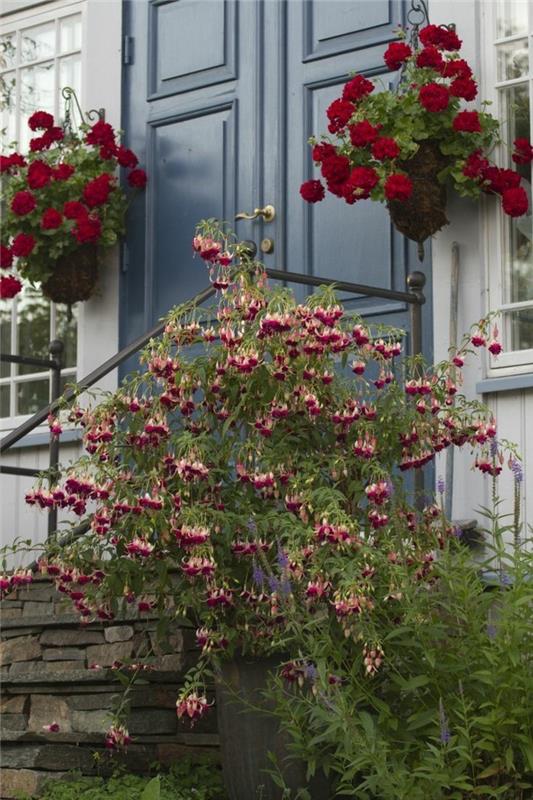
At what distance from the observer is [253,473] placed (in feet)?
13.9

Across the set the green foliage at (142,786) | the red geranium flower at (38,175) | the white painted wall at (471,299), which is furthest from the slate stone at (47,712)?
the red geranium flower at (38,175)

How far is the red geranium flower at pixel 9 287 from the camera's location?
6539mm

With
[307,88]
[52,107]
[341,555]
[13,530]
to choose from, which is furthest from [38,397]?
[341,555]

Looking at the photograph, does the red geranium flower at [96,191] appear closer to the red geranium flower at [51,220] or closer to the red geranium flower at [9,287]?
the red geranium flower at [51,220]

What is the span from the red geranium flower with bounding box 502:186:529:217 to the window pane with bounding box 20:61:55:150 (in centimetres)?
265

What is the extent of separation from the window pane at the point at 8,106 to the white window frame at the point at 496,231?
2.59 metres

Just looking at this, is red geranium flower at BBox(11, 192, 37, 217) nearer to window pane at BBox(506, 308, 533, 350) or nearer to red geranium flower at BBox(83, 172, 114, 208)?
red geranium flower at BBox(83, 172, 114, 208)

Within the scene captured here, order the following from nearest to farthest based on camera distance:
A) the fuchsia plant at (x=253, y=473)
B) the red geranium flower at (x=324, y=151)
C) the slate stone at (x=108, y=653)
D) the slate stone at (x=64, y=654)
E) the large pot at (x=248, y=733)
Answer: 1. the fuchsia plant at (x=253, y=473)
2. the large pot at (x=248, y=733)
3. the slate stone at (x=108, y=653)
4. the slate stone at (x=64, y=654)
5. the red geranium flower at (x=324, y=151)

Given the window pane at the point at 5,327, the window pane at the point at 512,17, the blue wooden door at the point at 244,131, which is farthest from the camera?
the window pane at the point at 5,327

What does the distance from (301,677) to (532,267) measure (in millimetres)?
2114

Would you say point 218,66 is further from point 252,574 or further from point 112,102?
point 252,574

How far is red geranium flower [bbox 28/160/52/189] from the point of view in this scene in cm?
630

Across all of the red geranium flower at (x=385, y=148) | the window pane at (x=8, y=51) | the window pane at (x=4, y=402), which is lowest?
the window pane at (x=4, y=402)

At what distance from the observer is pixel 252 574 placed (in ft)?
14.2
